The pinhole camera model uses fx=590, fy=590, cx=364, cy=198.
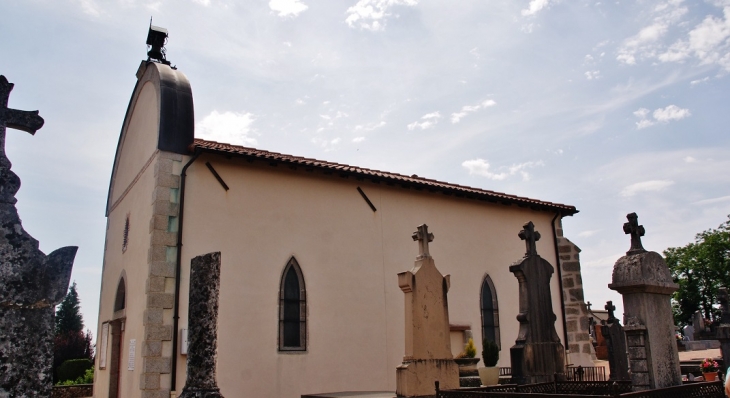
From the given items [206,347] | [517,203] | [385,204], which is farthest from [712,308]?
[206,347]

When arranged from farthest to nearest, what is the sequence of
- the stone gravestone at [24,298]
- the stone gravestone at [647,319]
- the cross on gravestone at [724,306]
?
the cross on gravestone at [724,306]
the stone gravestone at [647,319]
the stone gravestone at [24,298]

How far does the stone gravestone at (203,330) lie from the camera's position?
503 cm

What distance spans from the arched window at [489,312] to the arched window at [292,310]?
5.13 meters

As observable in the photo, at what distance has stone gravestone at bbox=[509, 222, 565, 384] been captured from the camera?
981cm

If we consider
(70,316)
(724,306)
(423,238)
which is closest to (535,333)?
(423,238)

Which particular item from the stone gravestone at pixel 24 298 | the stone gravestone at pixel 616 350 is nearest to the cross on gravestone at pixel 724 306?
the stone gravestone at pixel 616 350

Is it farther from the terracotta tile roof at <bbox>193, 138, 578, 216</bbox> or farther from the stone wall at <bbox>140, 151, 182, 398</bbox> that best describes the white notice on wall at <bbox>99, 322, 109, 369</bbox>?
the terracotta tile roof at <bbox>193, 138, 578, 216</bbox>

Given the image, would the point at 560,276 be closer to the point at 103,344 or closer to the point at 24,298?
the point at 103,344

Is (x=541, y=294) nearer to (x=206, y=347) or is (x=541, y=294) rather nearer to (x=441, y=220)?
(x=441, y=220)

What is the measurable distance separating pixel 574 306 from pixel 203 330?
45.0 feet

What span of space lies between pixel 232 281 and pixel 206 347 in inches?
260

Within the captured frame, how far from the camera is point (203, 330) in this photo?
5.21 m

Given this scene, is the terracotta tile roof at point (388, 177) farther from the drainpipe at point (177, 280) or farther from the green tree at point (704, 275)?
the green tree at point (704, 275)

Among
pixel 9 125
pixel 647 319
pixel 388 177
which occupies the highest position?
pixel 388 177
